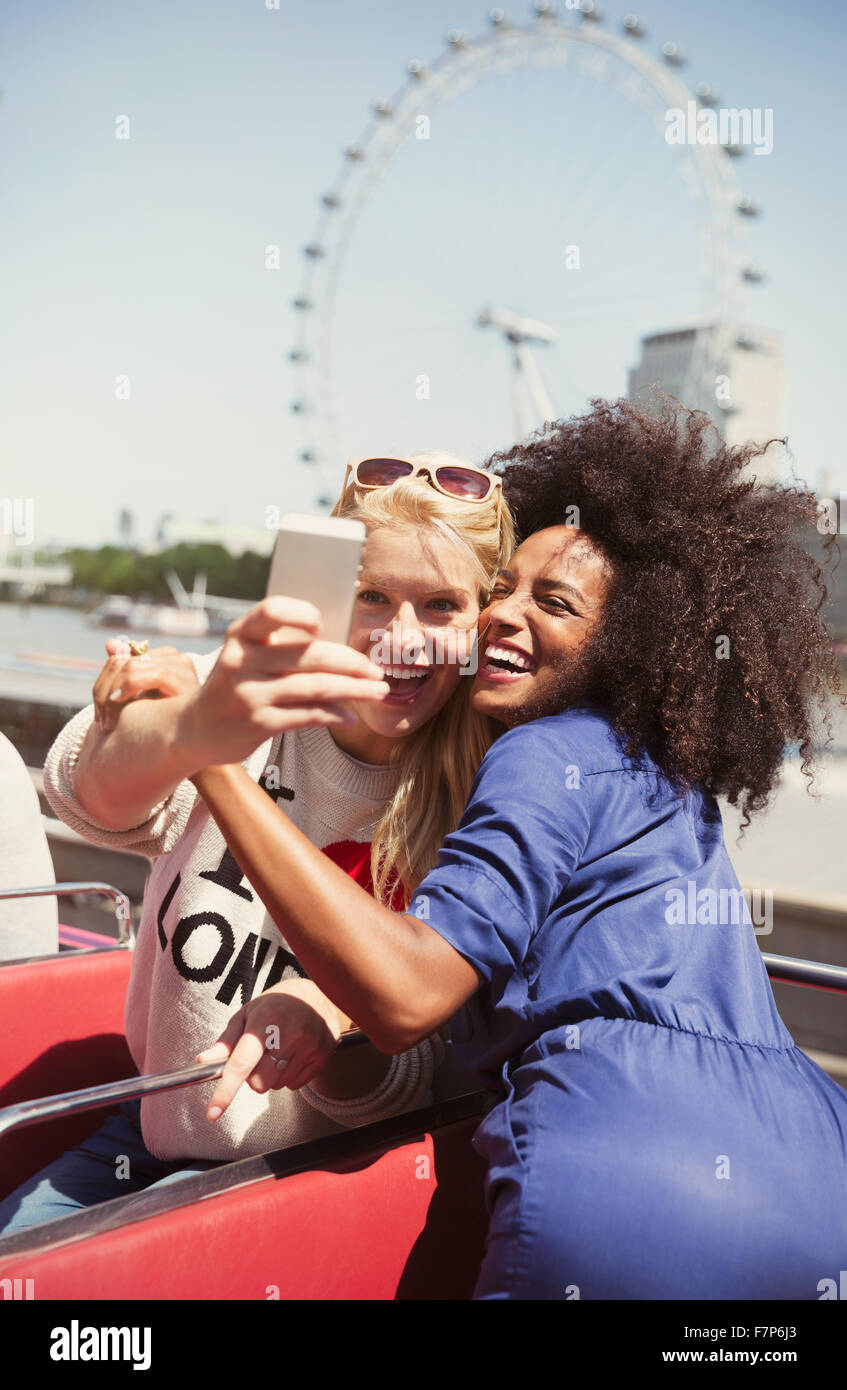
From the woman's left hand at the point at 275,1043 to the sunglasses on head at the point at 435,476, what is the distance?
2.46 ft

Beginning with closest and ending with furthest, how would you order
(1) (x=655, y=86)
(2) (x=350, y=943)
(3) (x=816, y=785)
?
1. (2) (x=350, y=943)
2. (3) (x=816, y=785)
3. (1) (x=655, y=86)

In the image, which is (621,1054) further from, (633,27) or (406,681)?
(633,27)

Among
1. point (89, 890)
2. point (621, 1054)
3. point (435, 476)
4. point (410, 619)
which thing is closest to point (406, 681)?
point (410, 619)

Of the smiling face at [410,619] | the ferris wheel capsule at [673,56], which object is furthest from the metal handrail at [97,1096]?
the ferris wheel capsule at [673,56]

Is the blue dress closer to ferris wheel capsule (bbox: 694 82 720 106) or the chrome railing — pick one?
the chrome railing

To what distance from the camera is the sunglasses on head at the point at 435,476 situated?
176 centimetres

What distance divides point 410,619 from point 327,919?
63 cm

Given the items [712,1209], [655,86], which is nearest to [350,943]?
[712,1209]

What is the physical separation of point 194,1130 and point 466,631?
0.77 m

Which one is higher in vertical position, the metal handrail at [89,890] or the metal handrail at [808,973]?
the metal handrail at [808,973]

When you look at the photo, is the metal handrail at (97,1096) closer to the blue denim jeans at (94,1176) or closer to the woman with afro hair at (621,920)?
the woman with afro hair at (621,920)

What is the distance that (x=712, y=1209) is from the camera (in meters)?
1.16
